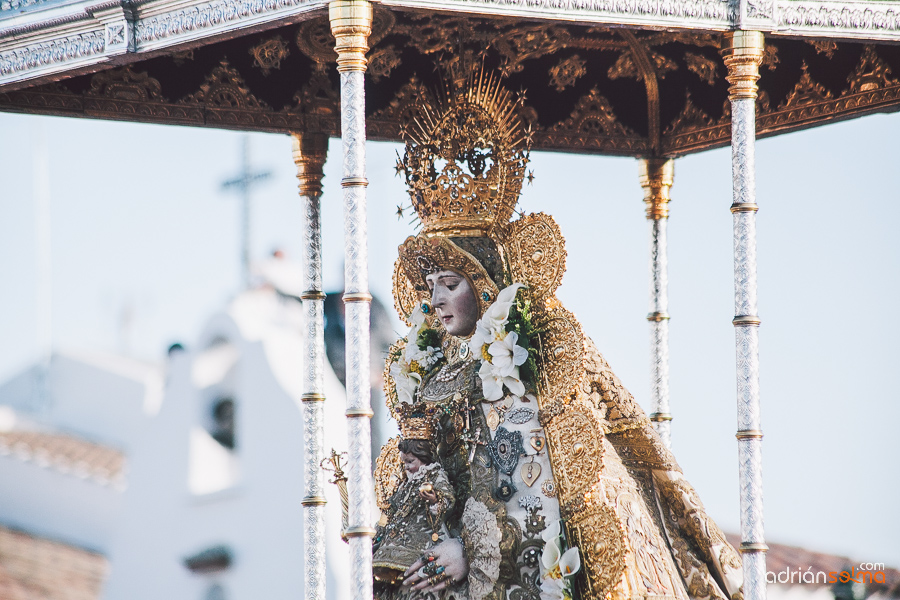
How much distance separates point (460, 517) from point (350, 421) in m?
1.54

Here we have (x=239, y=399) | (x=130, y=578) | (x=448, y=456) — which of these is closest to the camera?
(x=448, y=456)

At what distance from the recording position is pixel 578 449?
338 inches

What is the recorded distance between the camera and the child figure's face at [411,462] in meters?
8.82

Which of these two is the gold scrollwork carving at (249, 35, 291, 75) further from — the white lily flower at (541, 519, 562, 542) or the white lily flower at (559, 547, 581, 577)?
the white lily flower at (559, 547, 581, 577)

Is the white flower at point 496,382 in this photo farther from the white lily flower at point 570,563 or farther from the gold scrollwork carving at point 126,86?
the gold scrollwork carving at point 126,86

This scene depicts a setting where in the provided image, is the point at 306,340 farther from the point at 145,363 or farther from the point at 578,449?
the point at 145,363

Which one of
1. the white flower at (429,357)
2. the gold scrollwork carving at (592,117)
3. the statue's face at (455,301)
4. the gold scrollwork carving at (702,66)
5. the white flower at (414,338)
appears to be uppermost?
the gold scrollwork carving at (702,66)

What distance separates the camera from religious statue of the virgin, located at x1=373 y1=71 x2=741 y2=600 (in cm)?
851


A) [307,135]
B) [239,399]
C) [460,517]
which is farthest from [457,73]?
[239,399]

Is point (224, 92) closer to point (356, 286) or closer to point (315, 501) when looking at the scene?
point (315, 501)

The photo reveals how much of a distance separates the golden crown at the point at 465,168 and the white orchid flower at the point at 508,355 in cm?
78

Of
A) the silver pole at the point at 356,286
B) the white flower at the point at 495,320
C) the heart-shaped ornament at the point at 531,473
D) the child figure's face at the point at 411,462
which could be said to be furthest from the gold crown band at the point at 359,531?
the white flower at the point at 495,320

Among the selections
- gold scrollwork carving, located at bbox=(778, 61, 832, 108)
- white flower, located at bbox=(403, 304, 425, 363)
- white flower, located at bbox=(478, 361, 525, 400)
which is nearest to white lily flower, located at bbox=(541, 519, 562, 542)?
white flower, located at bbox=(478, 361, 525, 400)

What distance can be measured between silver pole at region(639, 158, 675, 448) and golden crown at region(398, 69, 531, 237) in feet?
6.97
